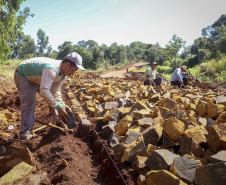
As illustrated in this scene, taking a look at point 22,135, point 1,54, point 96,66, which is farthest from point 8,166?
point 96,66

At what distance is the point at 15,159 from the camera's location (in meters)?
1.96

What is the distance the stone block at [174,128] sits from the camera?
1.96m

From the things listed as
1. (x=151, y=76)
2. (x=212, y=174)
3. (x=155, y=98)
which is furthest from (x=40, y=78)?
(x=151, y=76)

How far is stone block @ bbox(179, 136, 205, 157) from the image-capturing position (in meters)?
1.77

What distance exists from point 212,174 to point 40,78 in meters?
2.49

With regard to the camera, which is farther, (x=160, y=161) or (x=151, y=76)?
(x=151, y=76)

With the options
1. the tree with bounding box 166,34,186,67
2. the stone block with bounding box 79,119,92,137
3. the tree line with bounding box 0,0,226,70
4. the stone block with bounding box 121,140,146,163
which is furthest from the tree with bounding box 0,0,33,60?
the tree with bounding box 166,34,186,67

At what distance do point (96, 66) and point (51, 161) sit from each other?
27103mm

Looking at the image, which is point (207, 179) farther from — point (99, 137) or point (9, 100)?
point (9, 100)

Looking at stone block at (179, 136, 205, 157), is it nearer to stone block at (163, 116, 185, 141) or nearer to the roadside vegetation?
stone block at (163, 116, 185, 141)

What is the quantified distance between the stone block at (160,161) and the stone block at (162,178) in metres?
0.16

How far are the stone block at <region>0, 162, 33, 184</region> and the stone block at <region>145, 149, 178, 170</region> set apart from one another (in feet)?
4.21

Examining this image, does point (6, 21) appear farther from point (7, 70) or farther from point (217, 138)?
point (7, 70)

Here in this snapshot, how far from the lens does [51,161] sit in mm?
2123
